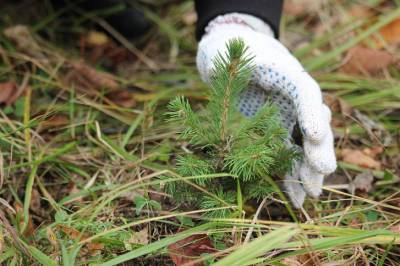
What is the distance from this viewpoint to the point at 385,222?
1073mm

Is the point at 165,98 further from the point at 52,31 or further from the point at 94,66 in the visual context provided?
the point at 52,31

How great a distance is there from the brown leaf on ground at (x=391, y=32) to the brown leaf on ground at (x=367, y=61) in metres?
0.19

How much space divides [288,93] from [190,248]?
38 centimetres

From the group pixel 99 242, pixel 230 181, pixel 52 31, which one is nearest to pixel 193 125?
pixel 230 181

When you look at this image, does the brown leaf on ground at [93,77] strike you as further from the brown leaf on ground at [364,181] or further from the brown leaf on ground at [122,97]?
the brown leaf on ground at [364,181]

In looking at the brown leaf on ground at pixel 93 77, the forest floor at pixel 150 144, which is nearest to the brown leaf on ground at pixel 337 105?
the forest floor at pixel 150 144

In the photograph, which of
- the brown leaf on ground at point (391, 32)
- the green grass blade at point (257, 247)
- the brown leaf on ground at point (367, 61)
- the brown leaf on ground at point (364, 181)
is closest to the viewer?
the green grass blade at point (257, 247)

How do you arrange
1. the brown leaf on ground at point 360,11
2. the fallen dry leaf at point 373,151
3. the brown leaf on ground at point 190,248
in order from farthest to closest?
1. the brown leaf on ground at point 360,11
2. the fallen dry leaf at point 373,151
3. the brown leaf on ground at point 190,248

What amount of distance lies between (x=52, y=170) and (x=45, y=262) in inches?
15.7

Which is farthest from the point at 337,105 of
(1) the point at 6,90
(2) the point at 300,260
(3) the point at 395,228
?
(1) the point at 6,90

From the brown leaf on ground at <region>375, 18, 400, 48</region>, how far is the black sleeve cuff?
65 cm

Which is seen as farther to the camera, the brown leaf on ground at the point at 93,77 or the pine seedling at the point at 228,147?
the brown leaf on ground at the point at 93,77

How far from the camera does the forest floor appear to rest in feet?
3.12

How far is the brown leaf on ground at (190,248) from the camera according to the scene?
945 mm
